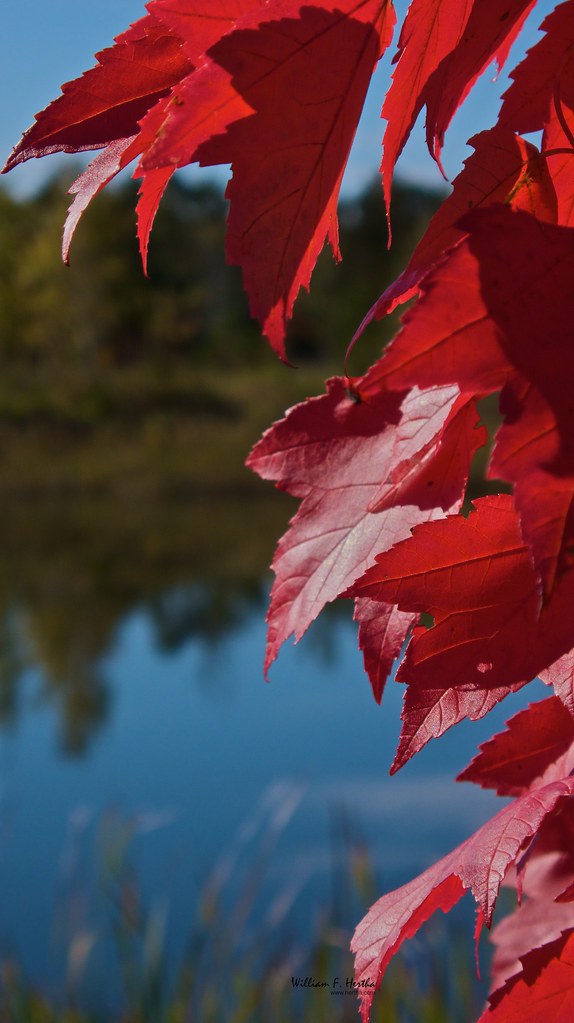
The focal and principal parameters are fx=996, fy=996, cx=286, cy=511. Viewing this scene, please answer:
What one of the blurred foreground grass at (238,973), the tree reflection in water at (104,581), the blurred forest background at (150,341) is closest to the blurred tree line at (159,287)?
the blurred forest background at (150,341)

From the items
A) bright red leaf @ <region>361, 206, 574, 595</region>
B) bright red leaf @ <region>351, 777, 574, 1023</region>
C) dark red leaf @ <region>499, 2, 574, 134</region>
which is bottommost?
bright red leaf @ <region>351, 777, 574, 1023</region>

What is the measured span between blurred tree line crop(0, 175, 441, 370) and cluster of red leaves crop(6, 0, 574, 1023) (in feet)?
31.1

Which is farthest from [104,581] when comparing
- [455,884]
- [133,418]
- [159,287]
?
[455,884]

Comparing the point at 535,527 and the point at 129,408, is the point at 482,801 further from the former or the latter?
the point at 129,408

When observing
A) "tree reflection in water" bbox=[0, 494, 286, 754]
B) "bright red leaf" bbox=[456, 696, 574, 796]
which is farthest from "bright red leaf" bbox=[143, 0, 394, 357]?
"tree reflection in water" bbox=[0, 494, 286, 754]

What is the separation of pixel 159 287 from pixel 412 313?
12.9 meters

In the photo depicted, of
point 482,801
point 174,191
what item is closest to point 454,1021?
point 482,801

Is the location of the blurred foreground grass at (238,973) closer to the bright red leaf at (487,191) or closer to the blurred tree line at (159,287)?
Answer: the bright red leaf at (487,191)

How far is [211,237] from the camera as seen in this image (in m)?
13.4

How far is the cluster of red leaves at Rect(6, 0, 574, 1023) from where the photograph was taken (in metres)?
0.18

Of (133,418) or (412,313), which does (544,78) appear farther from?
(133,418)

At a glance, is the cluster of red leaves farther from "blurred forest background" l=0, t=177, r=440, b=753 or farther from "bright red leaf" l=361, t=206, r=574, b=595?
"blurred forest background" l=0, t=177, r=440, b=753

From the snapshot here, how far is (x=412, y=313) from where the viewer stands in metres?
0.17

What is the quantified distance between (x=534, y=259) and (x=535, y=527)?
2.0 inches
